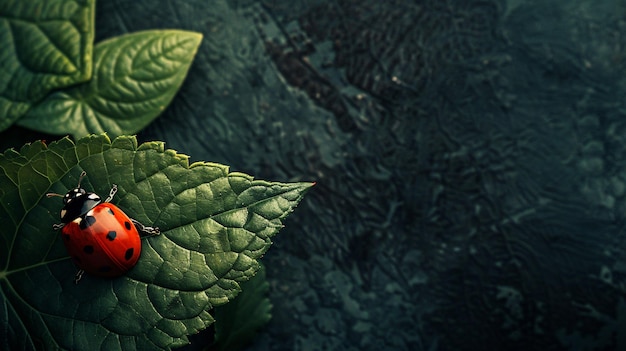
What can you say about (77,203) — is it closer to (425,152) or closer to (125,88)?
(125,88)

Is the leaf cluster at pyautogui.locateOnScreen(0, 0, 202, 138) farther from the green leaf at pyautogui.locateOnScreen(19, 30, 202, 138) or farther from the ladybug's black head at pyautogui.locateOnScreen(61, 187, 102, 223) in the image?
the ladybug's black head at pyautogui.locateOnScreen(61, 187, 102, 223)

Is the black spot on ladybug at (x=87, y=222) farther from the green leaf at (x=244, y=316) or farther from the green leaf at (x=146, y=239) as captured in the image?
the green leaf at (x=244, y=316)

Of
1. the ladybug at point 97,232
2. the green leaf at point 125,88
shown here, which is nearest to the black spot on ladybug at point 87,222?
the ladybug at point 97,232

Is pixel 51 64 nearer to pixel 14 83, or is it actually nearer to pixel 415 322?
pixel 14 83

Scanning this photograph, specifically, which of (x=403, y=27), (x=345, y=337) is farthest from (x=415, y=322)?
(x=403, y=27)

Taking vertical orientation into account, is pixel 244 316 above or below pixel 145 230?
below

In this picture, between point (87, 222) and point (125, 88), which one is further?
point (125, 88)

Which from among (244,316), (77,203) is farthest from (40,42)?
(244,316)

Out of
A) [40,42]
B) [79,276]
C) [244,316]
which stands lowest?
[244,316]
